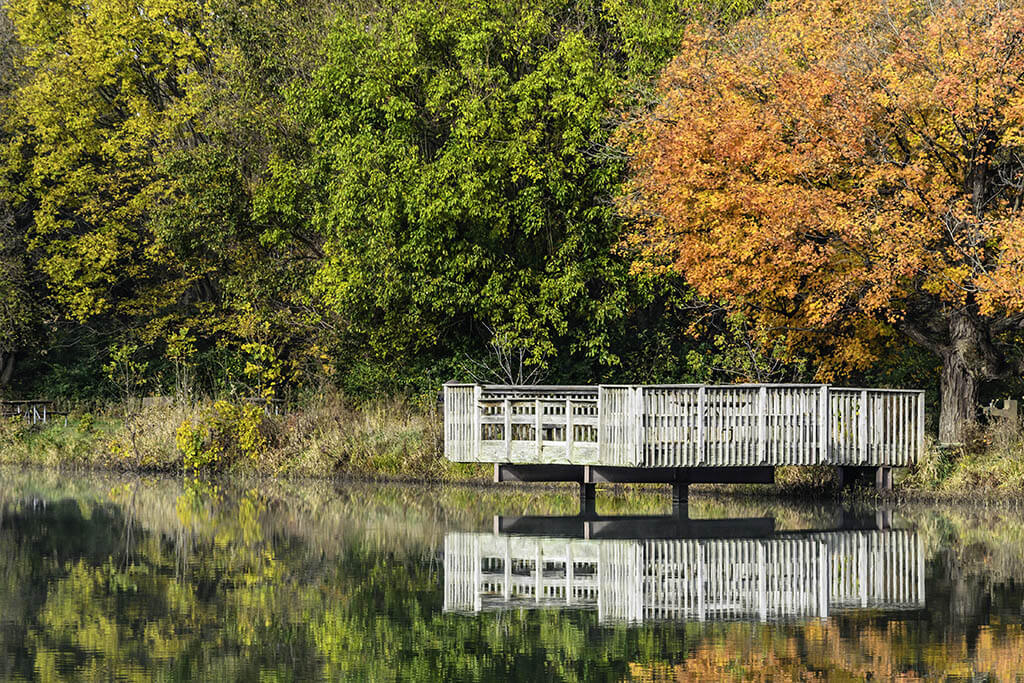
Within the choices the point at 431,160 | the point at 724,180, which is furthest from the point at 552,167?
the point at 724,180

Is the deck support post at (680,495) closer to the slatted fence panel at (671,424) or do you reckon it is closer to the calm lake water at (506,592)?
the calm lake water at (506,592)

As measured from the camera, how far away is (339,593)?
56.9ft

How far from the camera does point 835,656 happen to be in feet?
44.4

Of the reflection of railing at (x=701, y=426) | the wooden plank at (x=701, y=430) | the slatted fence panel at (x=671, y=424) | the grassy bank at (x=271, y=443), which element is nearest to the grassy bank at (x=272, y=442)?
the grassy bank at (x=271, y=443)

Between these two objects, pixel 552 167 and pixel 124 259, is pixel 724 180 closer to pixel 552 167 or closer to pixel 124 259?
pixel 552 167

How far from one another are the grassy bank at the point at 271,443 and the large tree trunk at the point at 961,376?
516mm

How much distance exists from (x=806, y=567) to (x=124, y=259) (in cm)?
3340

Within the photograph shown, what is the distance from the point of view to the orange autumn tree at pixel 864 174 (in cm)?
2688

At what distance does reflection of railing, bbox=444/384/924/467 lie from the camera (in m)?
26.8

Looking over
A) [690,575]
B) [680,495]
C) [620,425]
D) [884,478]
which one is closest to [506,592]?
[690,575]

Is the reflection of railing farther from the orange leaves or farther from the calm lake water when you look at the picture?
the orange leaves

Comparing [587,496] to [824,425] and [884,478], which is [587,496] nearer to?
[824,425]

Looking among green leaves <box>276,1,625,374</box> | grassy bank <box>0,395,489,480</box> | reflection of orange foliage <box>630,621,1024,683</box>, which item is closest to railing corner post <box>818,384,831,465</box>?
grassy bank <box>0,395,489,480</box>

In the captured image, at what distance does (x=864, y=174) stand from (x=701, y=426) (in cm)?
595
